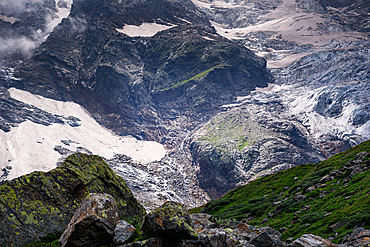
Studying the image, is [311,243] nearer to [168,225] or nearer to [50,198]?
[168,225]

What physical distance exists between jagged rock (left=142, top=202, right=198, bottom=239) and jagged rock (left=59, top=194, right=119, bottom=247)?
6.61 ft

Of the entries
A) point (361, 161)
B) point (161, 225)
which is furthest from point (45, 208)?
point (361, 161)

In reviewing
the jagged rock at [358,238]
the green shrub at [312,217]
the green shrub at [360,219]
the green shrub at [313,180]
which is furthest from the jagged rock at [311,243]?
the green shrub at [313,180]

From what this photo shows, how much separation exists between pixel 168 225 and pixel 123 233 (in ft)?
8.34

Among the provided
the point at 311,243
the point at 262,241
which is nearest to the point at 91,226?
the point at 262,241

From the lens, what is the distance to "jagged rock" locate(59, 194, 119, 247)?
13.7 m

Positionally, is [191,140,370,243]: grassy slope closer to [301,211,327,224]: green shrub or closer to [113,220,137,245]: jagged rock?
[301,211,327,224]: green shrub

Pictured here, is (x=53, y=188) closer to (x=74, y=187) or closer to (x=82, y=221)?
(x=74, y=187)

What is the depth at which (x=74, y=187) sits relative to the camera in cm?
1823

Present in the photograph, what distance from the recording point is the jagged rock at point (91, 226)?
1373 centimetres

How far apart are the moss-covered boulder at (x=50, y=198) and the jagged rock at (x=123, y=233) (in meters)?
4.46

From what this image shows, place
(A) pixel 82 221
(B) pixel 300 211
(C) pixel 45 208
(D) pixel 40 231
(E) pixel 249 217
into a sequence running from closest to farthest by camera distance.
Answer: (A) pixel 82 221, (D) pixel 40 231, (C) pixel 45 208, (B) pixel 300 211, (E) pixel 249 217

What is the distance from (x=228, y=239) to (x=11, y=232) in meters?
12.7

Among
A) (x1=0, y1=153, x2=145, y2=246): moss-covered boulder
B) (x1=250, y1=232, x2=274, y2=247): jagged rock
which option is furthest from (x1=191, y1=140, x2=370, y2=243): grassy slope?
(x1=0, y1=153, x2=145, y2=246): moss-covered boulder
